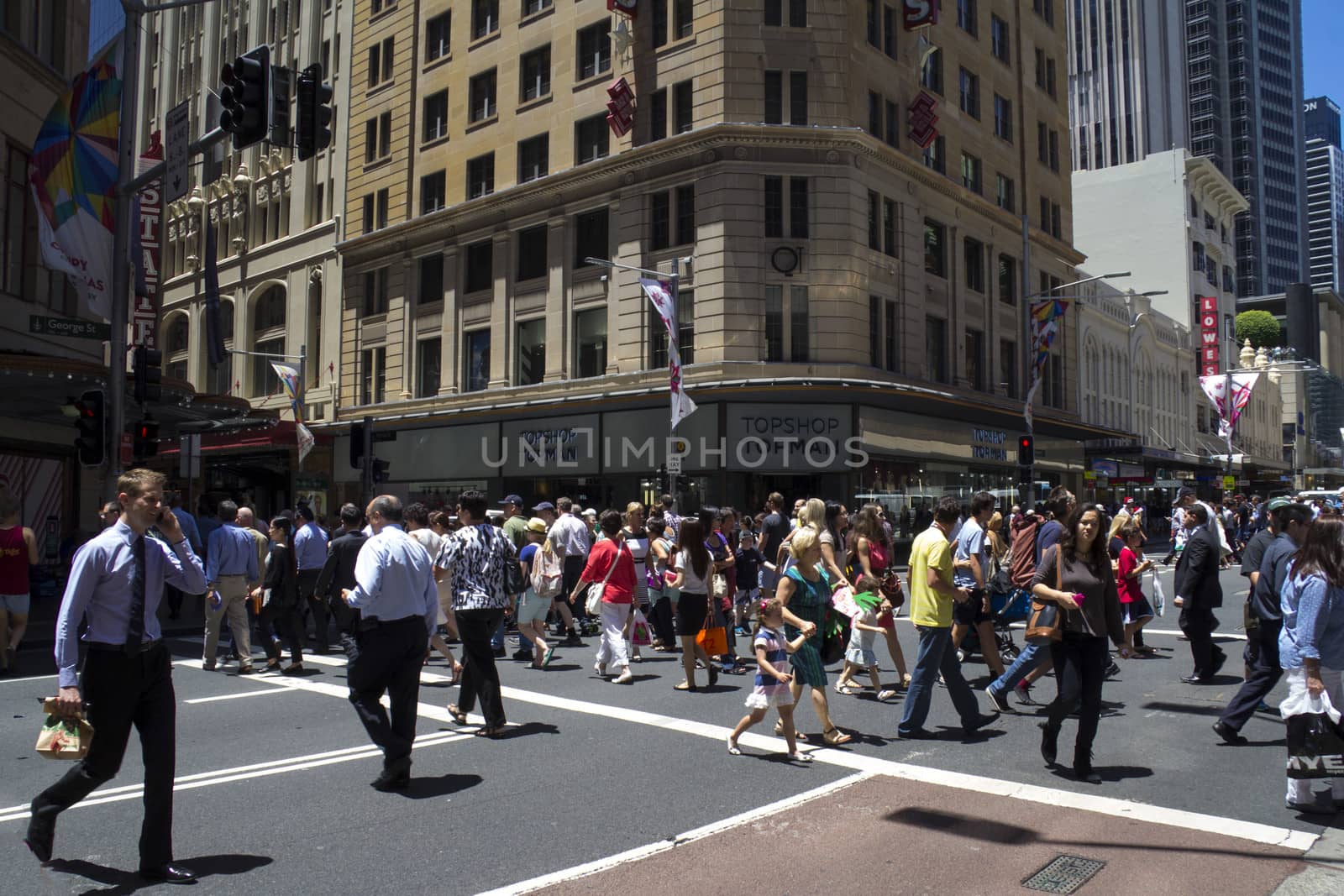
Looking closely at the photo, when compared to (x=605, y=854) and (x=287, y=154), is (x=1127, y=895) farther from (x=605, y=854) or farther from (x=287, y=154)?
(x=287, y=154)

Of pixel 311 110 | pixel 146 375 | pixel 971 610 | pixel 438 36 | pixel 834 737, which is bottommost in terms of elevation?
pixel 834 737

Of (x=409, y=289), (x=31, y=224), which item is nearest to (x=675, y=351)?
(x=31, y=224)

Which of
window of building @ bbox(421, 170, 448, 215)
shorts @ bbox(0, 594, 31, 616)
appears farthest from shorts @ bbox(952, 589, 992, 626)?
window of building @ bbox(421, 170, 448, 215)

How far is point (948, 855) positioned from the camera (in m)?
5.70

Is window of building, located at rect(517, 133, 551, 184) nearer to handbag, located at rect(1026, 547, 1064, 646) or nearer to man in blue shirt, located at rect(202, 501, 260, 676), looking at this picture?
man in blue shirt, located at rect(202, 501, 260, 676)

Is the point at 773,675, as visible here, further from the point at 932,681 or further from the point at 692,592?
the point at 692,592

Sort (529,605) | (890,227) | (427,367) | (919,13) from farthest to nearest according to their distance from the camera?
(427,367) < (919,13) < (890,227) < (529,605)

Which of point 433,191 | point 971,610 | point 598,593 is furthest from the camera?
point 433,191

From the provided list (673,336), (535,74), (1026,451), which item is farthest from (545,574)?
(535,74)

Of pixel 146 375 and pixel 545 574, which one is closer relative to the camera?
pixel 545 574

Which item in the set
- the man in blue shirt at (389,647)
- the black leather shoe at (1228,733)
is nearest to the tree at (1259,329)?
the black leather shoe at (1228,733)

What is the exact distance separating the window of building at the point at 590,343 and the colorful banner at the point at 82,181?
1710cm

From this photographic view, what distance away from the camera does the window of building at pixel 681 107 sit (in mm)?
31406

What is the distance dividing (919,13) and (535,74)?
42.3 ft
